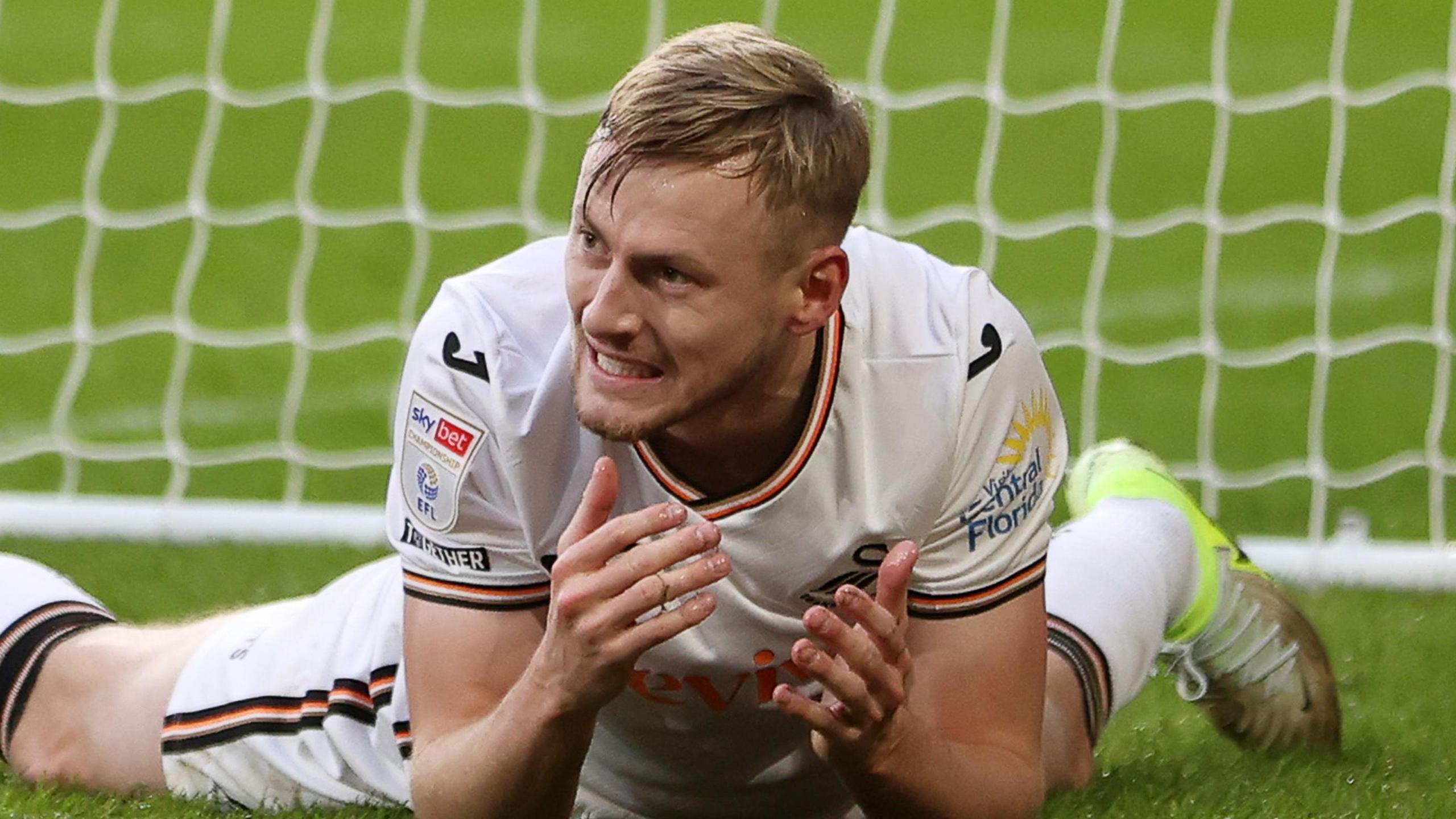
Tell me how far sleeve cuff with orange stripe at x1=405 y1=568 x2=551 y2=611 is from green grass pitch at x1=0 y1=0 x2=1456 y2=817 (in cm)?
67

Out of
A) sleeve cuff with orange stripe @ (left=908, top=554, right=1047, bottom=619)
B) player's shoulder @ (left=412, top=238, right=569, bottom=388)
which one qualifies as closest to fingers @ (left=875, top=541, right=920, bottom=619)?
sleeve cuff with orange stripe @ (left=908, top=554, right=1047, bottom=619)

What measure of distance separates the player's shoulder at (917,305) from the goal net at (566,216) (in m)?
2.03

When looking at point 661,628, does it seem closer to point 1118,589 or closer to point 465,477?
point 465,477

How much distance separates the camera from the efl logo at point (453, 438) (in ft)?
7.34

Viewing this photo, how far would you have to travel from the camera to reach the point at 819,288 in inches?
86.1

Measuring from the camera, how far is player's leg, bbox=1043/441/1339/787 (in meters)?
2.84

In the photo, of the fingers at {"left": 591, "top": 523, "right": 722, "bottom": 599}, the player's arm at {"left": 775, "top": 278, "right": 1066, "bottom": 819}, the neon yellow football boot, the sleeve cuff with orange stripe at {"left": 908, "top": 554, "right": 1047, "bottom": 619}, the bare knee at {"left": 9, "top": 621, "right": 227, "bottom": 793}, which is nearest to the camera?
the fingers at {"left": 591, "top": 523, "right": 722, "bottom": 599}

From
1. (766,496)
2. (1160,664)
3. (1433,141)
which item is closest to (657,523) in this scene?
(766,496)

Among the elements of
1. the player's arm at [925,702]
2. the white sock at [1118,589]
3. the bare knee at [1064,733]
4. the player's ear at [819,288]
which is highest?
the player's ear at [819,288]

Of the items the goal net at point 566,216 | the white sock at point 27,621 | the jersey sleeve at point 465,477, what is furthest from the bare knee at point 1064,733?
the goal net at point 566,216

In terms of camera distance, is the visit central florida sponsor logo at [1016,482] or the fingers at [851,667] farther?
the visit central florida sponsor logo at [1016,482]

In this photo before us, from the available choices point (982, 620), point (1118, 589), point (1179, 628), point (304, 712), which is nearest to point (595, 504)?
point (982, 620)

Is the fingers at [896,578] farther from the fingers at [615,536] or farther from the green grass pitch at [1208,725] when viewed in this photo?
the green grass pitch at [1208,725]

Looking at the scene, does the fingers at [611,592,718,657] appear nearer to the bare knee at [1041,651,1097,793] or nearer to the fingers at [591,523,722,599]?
the fingers at [591,523,722,599]
